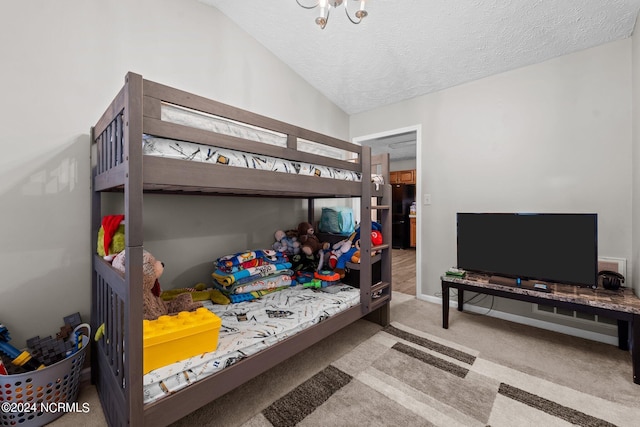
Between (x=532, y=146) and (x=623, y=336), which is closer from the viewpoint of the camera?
(x=623, y=336)

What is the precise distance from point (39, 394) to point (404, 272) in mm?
4126

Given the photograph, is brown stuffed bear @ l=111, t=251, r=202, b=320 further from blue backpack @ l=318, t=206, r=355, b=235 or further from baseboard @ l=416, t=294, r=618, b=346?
baseboard @ l=416, t=294, r=618, b=346

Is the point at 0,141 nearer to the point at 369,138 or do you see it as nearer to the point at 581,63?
the point at 369,138

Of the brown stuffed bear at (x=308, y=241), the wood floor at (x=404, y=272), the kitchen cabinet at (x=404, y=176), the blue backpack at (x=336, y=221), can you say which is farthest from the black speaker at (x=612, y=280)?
the kitchen cabinet at (x=404, y=176)

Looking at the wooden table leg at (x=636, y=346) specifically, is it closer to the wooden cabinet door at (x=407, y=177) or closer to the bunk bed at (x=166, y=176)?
the bunk bed at (x=166, y=176)

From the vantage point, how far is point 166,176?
109 cm

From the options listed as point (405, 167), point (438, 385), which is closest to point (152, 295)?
point (438, 385)

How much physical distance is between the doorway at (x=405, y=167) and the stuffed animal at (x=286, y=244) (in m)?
1.46

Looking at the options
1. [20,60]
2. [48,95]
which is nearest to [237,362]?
[48,95]

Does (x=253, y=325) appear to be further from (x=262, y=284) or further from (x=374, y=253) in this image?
(x=374, y=253)

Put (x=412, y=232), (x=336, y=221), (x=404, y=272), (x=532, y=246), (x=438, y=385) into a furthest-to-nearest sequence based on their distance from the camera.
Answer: (x=412, y=232)
(x=404, y=272)
(x=336, y=221)
(x=532, y=246)
(x=438, y=385)

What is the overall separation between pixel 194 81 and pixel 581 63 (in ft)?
10.5

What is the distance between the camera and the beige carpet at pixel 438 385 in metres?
1.39

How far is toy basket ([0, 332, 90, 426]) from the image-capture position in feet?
4.14
